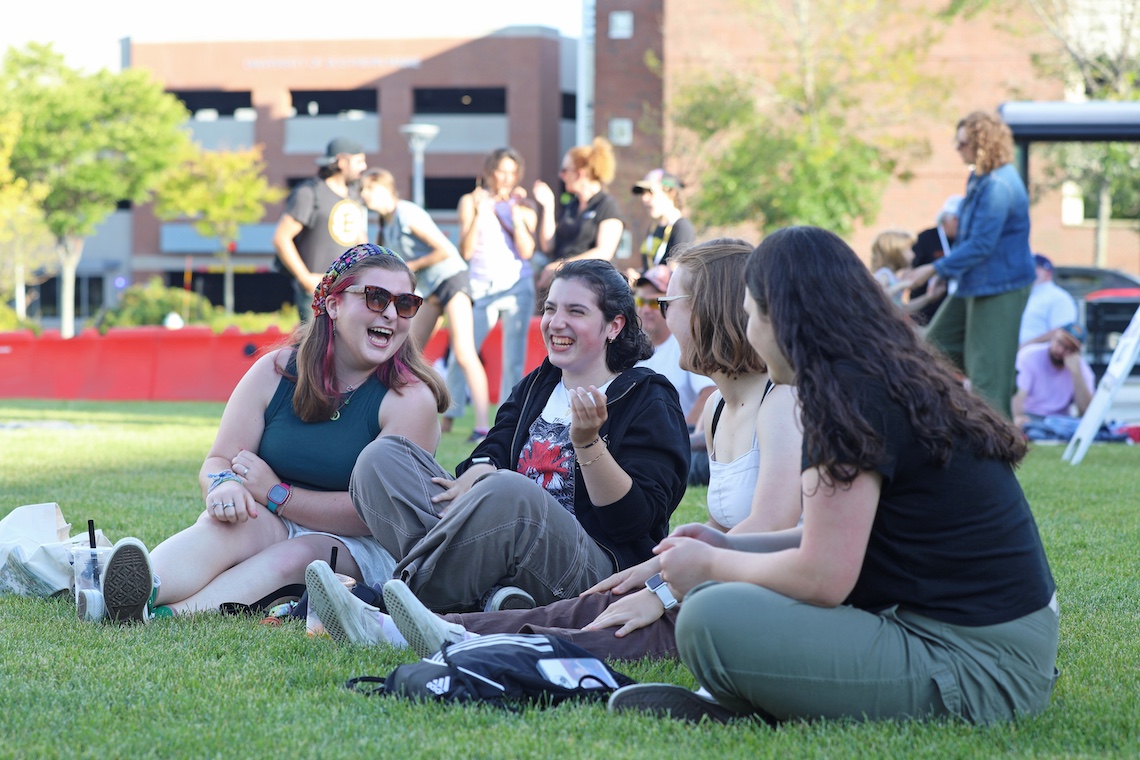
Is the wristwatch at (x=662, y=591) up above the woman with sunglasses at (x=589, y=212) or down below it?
below

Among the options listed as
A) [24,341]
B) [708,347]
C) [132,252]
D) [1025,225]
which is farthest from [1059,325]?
[132,252]

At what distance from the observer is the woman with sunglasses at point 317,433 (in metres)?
4.05

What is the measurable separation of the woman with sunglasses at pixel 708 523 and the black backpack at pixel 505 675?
8.6 inches

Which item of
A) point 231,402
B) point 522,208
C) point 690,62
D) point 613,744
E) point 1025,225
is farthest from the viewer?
point 690,62

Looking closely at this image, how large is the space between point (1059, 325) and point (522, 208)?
4.97 m

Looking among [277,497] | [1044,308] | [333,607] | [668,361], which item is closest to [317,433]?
[277,497]

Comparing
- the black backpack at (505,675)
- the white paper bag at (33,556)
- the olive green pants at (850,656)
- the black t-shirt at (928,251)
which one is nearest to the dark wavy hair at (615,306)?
the black backpack at (505,675)

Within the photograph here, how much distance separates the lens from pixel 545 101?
51.5 meters

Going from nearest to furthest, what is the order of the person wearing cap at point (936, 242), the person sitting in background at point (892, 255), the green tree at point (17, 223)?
the person wearing cap at point (936, 242), the person sitting in background at point (892, 255), the green tree at point (17, 223)

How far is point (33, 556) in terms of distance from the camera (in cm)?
427

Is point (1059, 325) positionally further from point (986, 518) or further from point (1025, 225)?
point (986, 518)

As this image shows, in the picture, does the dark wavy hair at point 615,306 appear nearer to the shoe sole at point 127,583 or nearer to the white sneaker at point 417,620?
the white sneaker at point 417,620

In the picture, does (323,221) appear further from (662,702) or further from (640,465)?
(662,702)

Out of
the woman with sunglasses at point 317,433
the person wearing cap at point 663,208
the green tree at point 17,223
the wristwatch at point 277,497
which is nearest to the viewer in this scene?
the woman with sunglasses at point 317,433
